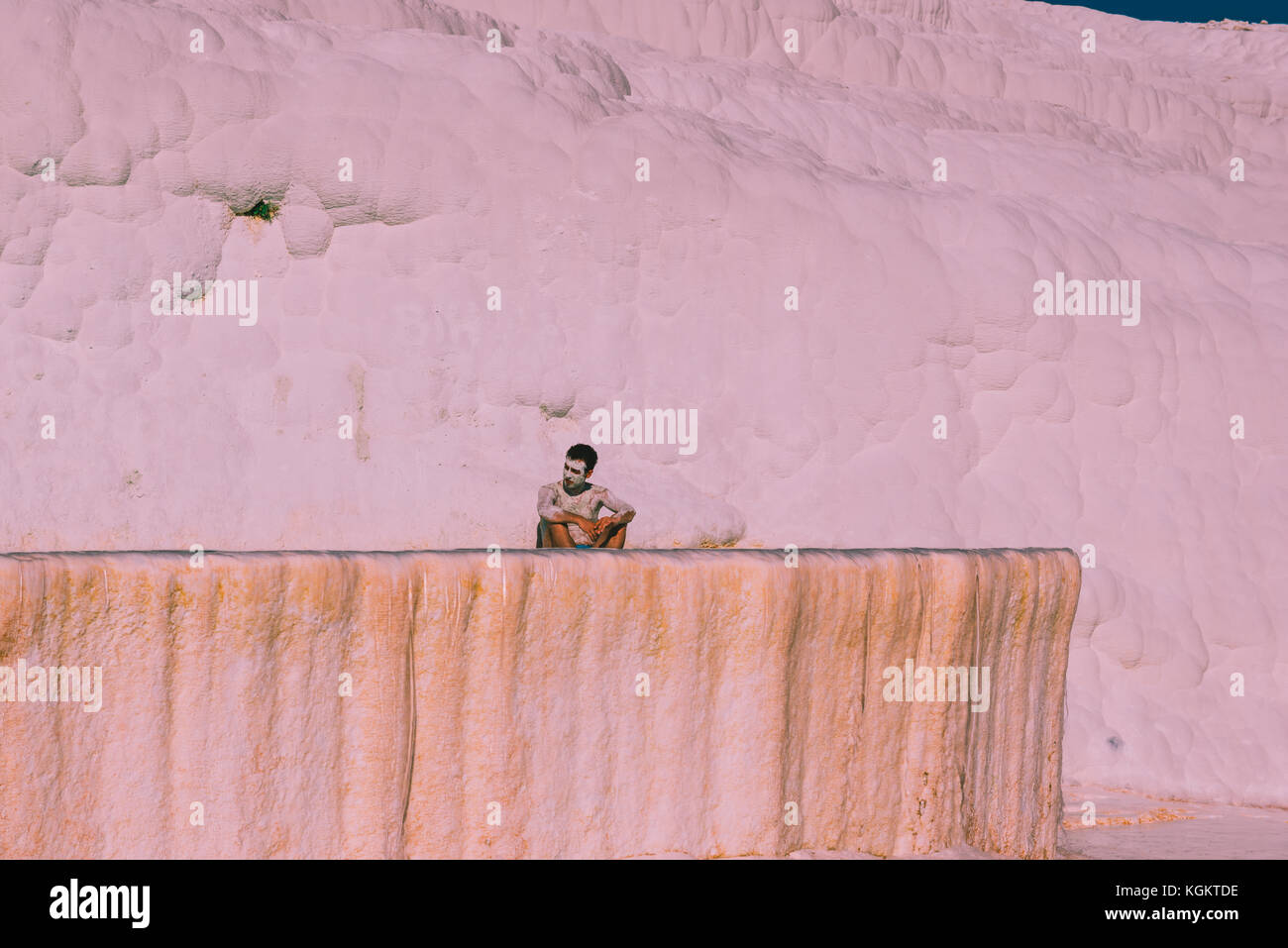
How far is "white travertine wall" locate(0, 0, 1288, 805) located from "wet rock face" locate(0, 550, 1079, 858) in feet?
11.6

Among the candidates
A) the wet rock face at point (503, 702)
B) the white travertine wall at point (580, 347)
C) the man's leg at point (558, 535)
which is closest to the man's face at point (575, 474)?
the man's leg at point (558, 535)

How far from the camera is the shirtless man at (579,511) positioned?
25.1 feet

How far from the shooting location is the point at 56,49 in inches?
354

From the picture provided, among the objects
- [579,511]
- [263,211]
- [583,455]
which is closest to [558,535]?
[579,511]

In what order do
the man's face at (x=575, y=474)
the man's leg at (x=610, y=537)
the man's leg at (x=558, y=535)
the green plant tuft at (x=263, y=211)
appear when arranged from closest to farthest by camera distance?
the man's leg at (x=610, y=537), the man's leg at (x=558, y=535), the man's face at (x=575, y=474), the green plant tuft at (x=263, y=211)

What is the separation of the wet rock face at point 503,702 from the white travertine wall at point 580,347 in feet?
11.6

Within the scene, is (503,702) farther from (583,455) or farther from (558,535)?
(583,455)

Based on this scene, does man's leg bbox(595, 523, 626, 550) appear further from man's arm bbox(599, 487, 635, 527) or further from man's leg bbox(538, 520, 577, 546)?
man's leg bbox(538, 520, 577, 546)

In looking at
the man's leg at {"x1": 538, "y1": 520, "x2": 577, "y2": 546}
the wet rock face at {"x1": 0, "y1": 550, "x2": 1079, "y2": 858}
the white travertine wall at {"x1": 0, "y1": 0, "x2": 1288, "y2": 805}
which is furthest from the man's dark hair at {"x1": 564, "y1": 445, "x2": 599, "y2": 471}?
the wet rock face at {"x1": 0, "y1": 550, "x2": 1079, "y2": 858}

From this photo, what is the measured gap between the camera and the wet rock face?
15.2 ft

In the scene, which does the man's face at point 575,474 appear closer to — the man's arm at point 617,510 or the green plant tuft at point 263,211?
the man's arm at point 617,510

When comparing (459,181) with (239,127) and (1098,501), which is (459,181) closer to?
(239,127)

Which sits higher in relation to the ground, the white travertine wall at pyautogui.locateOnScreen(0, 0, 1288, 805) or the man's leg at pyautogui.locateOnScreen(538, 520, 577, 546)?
the white travertine wall at pyautogui.locateOnScreen(0, 0, 1288, 805)
